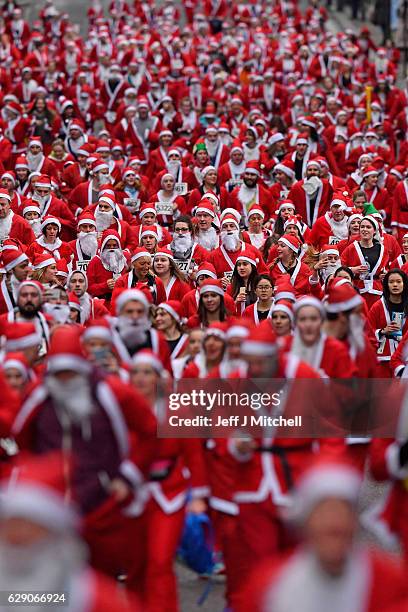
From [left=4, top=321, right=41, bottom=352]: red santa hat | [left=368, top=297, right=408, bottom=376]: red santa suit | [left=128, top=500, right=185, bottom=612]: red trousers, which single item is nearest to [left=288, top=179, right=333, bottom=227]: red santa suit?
[left=368, top=297, right=408, bottom=376]: red santa suit

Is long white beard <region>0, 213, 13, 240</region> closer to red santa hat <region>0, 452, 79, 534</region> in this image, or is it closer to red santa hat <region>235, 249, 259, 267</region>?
red santa hat <region>235, 249, 259, 267</region>

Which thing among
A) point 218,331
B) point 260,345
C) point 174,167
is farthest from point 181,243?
point 260,345

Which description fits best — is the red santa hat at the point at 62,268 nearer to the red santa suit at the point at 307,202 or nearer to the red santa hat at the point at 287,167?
the red santa suit at the point at 307,202

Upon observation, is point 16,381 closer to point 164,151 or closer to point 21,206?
point 21,206

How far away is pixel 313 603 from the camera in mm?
4172

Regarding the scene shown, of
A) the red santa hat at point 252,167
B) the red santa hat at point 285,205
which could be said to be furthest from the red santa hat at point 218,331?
the red santa hat at point 252,167

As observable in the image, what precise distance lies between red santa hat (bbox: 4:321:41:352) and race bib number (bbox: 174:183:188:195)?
8350 mm

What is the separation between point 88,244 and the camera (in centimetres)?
1310

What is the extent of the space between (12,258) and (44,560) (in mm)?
7040

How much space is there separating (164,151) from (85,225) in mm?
5633

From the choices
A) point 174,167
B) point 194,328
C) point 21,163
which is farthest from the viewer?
point 21,163

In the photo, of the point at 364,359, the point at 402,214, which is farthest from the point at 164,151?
the point at 364,359

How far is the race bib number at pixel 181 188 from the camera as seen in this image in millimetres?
15867

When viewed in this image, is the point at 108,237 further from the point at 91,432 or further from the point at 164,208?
the point at 91,432
